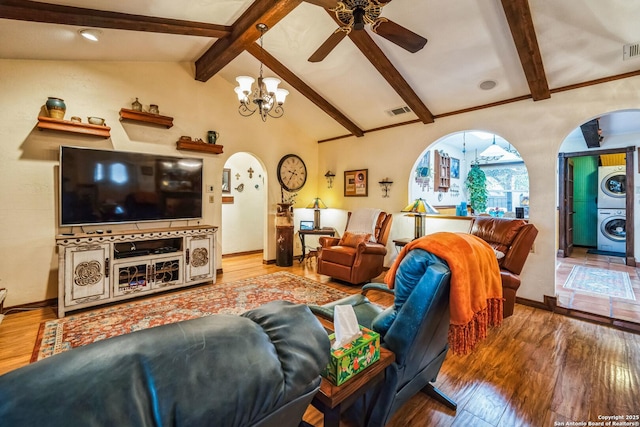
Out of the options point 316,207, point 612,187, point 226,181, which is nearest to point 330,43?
point 316,207

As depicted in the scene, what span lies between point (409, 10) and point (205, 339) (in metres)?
3.30

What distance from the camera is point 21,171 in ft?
10.3

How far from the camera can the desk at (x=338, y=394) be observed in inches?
38.2

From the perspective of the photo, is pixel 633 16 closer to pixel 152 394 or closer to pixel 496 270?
pixel 496 270

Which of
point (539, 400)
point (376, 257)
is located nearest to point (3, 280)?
point (376, 257)

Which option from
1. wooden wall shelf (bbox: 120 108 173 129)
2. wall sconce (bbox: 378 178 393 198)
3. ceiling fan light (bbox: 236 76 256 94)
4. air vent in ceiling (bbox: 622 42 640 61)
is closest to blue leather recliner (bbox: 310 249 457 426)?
ceiling fan light (bbox: 236 76 256 94)

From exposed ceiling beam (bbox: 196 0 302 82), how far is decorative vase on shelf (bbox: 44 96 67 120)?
176cm

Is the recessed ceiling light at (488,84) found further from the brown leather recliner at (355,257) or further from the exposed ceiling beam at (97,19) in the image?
the exposed ceiling beam at (97,19)

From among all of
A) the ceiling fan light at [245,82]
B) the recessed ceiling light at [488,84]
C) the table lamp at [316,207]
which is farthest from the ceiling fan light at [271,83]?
the table lamp at [316,207]

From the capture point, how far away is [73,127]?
10.6ft

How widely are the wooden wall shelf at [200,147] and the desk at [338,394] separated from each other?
13.2 feet

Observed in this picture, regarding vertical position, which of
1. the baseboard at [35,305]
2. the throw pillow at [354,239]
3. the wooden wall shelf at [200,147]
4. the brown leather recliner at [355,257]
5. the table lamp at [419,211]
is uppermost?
the wooden wall shelf at [200,147]

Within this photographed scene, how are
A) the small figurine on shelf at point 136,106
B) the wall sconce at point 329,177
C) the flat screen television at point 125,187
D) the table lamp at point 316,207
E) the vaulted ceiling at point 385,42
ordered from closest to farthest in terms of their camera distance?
the vaulted ceiling at point 385,42 < the flat screen television at point 125,187 < the small figurine on shelf at point 136,106 < the table lamp at point 316,207 < the wall sconce at point 329,177

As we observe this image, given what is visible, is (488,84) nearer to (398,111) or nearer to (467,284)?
(398,111)
